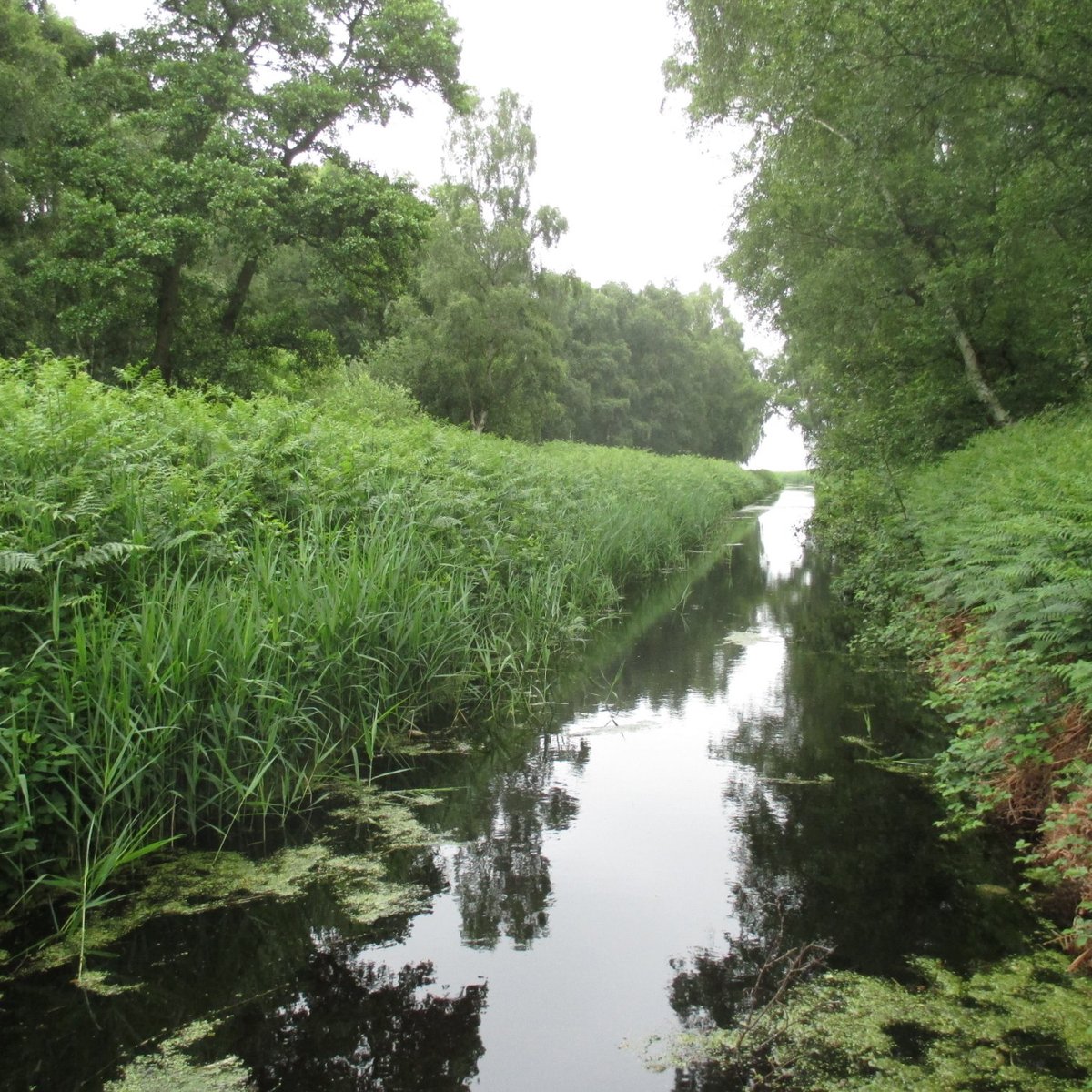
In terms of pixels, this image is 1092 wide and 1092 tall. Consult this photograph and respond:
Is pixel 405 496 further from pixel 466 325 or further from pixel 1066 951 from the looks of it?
pixel 466 325

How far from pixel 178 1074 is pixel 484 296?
3497 cm

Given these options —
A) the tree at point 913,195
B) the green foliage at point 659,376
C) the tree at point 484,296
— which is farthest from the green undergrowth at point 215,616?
the green foliage at point 659,376

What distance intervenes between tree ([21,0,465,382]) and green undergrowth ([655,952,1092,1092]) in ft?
59.5

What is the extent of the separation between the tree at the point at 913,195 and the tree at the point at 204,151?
843 cm

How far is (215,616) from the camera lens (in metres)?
4.32

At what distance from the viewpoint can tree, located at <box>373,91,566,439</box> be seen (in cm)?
3488

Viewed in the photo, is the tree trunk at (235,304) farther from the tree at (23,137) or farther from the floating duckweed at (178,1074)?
the floating duckweed at (178,1074)

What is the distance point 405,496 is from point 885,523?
5.88 m

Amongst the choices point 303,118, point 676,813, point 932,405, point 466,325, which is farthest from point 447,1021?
point 466,325

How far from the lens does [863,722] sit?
6.17 m

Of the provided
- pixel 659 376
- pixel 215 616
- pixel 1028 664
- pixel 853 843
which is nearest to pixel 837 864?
pixel 853 843

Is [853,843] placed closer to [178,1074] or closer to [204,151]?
[178,1074]

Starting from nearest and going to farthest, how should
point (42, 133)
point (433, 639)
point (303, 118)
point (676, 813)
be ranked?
point (676, 813) → point (433, 639) → point (42, 133) → point (303, 118)

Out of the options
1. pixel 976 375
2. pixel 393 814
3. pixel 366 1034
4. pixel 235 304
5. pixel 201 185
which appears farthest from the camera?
pixel 235 304
